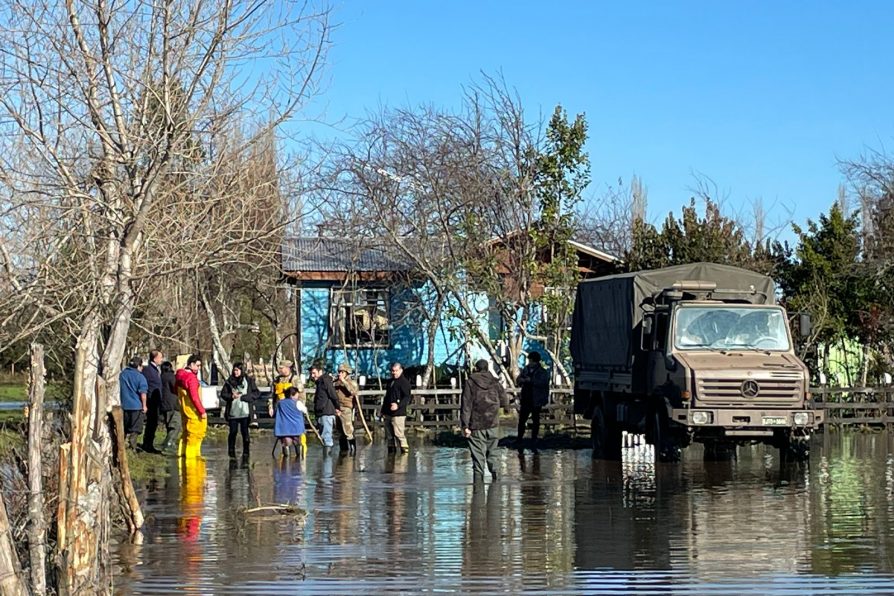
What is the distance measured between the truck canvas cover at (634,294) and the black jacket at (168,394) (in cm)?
786

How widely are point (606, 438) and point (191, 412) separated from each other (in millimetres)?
7014

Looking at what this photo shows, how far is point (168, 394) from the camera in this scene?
90.2ft

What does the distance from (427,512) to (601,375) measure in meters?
8.89

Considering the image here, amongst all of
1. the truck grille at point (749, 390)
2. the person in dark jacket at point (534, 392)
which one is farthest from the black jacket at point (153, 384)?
the truck grille at point (749, 390)

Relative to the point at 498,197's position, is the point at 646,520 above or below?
below

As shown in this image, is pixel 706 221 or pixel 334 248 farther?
pixel 334 248

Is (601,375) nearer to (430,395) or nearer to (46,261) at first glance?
(430,395)

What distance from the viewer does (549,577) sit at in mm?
11992

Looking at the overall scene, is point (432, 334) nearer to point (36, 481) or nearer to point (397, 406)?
point (397, 406)


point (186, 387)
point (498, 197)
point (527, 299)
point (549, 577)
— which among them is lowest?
point (549, 577)

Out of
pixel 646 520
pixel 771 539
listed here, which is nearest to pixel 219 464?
pixel 646 520

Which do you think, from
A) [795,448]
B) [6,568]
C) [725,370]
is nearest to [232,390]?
[725,370]

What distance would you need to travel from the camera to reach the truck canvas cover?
77.5ft

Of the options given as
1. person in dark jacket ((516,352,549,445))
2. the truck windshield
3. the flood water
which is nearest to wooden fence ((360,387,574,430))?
person in dark jacket ((516,352,549,445))
